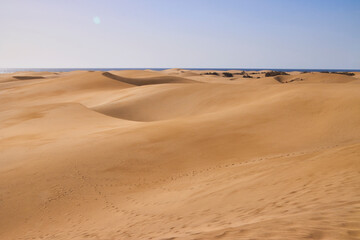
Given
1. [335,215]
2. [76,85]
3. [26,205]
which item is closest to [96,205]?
[26,205]

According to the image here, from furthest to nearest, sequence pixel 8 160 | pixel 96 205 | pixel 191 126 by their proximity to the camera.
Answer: pixel 191 126 < pixel 8 160 < pixel 96 205

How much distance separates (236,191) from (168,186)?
2.00 metres

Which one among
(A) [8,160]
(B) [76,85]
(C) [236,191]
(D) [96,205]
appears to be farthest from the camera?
(B) [76,85]

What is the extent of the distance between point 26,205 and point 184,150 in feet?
15.3

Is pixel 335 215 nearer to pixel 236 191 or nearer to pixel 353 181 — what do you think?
pixel 353 181

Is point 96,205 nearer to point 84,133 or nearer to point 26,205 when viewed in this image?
point 26,205

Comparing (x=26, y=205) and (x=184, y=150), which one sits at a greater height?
(x=184, y=150)

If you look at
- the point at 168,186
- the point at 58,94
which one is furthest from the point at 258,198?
the point at 58,94

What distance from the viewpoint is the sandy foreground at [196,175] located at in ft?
15.2

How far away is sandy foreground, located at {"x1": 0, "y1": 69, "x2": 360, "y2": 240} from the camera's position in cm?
464

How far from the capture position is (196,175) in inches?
316

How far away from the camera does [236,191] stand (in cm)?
618

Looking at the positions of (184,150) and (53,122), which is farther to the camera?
(53,122)

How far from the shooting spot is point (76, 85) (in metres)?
33.0
